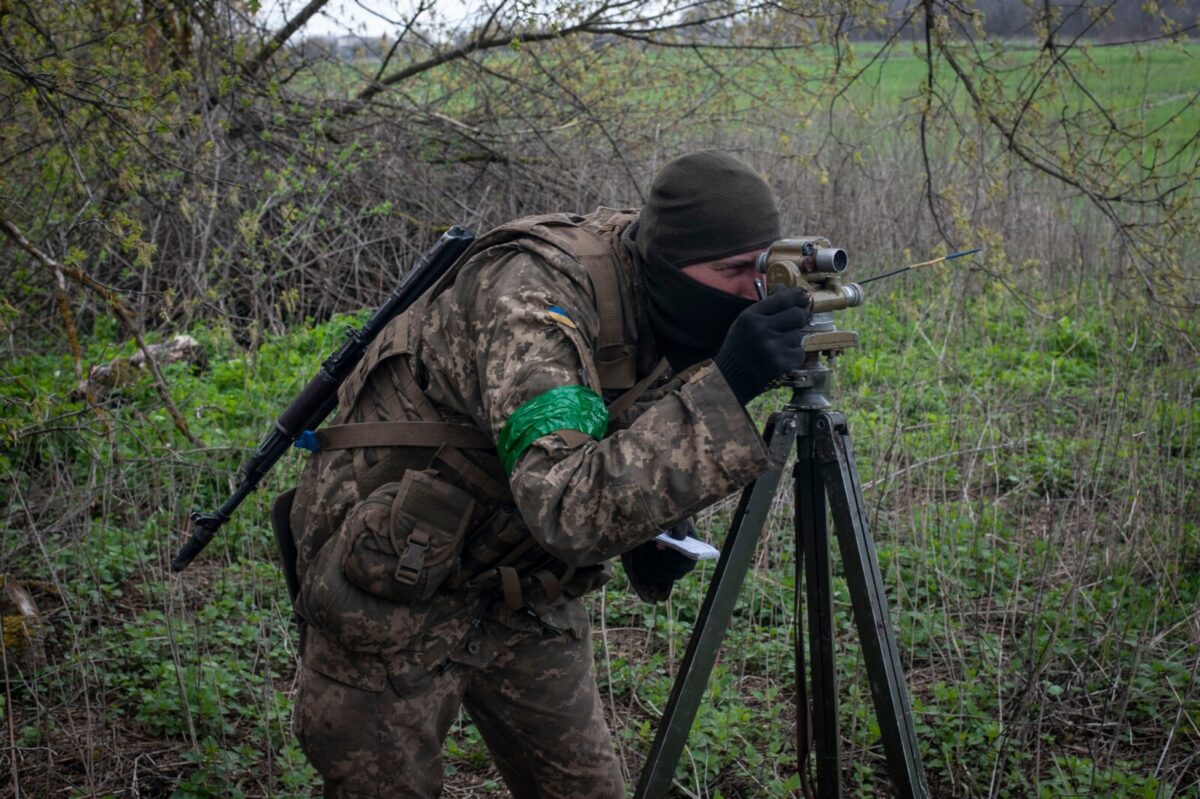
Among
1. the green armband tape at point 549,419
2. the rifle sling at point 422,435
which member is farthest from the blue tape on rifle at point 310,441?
the green armband tape at point 549,419

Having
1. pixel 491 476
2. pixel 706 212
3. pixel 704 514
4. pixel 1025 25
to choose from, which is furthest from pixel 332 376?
pixel 1025 25

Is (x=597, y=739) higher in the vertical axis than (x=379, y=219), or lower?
lower

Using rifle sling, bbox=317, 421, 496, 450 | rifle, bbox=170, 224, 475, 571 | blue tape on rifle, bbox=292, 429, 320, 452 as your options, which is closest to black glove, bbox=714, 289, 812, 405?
rifle sling, bbox=317, 421, 496, 450

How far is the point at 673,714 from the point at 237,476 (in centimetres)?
329

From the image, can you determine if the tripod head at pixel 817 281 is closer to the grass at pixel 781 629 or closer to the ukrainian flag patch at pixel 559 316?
the ukrainian flag patch at pixel 559 316

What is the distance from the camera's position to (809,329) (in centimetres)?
191

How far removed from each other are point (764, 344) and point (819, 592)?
662mm

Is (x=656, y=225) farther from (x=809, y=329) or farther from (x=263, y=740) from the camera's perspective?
(x=263, y=740)

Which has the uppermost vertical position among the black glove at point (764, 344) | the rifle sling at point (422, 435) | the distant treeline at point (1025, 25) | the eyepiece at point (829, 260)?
the distant treeline at point (1025, 25)

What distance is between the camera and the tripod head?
189 centimetres

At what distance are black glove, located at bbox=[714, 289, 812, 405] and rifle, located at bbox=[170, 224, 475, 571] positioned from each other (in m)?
0.75

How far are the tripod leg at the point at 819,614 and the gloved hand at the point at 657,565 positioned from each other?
296 millimetres

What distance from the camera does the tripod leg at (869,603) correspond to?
2.07 m

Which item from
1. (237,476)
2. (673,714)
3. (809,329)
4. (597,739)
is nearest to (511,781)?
(597,739)
